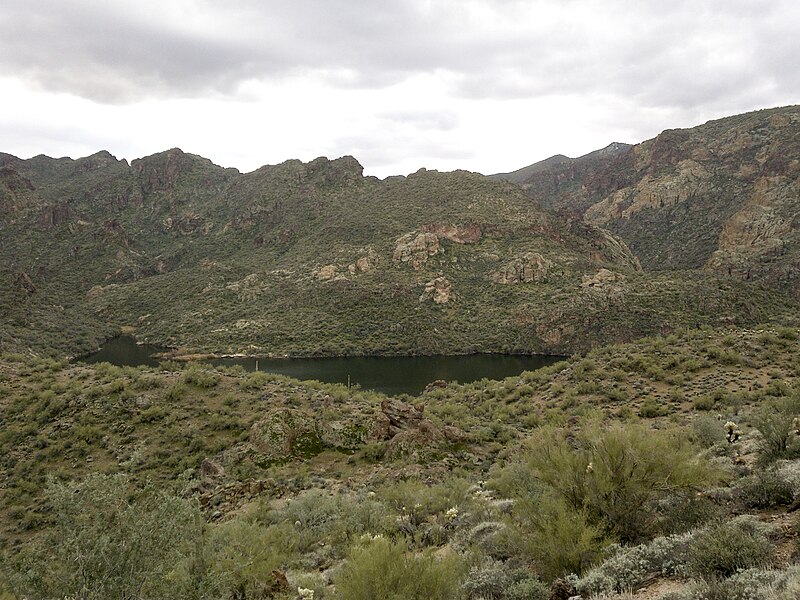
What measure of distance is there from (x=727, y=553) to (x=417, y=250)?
9899 cm

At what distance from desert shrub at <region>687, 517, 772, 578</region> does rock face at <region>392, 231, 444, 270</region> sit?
9599 cm

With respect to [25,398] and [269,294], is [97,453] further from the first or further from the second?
[269,294]

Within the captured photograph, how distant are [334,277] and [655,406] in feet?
272

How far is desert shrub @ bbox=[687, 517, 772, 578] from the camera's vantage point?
5.88 metres

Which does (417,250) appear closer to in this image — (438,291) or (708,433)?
(438,291)

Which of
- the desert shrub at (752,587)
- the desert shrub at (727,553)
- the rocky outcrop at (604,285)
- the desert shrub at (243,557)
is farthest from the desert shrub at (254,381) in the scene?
the rocky outcrop at (604,285)

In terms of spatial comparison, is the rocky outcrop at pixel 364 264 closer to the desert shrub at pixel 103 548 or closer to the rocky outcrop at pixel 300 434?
the rocky outcrop at pixel 300 434

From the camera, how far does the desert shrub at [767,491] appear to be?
8.31m

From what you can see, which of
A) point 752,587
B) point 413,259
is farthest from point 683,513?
point 413,259

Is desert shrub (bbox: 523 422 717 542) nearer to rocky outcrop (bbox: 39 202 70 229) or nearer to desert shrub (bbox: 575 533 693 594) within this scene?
desert shrub (bbox: 575 533 693 594)

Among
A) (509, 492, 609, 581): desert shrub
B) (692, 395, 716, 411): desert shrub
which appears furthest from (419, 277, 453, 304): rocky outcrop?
(509, 492, 609, 581): desert shrub

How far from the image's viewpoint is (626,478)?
8594 millimetres

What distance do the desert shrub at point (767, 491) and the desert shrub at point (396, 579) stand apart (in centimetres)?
574

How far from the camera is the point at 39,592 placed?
20.2 ft
